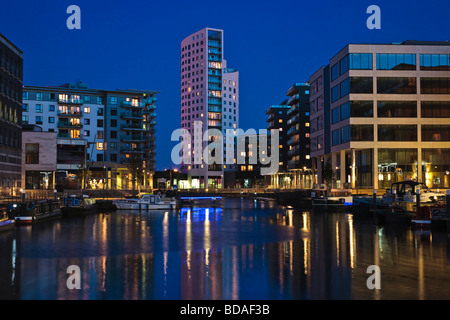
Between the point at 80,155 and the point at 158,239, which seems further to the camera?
the point at 80,155

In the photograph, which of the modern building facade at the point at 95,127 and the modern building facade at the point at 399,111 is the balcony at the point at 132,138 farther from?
the modern building facade at the point at 399,111

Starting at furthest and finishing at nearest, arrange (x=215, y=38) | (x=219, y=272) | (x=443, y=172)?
(x=215, y=38) → (x=443, y=172) → (x=219, y=272)

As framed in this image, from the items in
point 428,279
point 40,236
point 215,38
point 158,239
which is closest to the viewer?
point 428,279

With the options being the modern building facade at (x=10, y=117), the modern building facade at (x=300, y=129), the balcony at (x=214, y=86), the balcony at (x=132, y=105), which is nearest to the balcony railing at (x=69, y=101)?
the balcony at (x=132, y=105)

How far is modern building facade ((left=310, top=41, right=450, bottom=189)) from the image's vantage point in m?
90.0

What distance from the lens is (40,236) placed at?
34.0 meters

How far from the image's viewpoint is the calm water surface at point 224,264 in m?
15.8

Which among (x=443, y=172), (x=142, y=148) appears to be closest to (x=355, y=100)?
(x=443, y=172)

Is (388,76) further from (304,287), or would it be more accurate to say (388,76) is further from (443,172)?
(304,287)

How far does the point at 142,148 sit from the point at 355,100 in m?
64.8

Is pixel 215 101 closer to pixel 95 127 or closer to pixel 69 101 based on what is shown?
pixel 95 127

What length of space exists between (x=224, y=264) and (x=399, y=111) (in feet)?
260

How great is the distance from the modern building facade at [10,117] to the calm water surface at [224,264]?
34.1 meters
